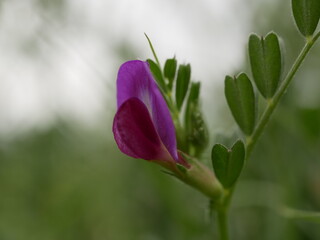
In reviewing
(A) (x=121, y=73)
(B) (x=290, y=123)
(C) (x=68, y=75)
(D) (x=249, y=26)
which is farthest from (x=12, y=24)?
(A) (x=121, y=73)

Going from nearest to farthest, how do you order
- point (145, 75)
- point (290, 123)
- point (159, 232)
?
point (145, 75) → point (290, 123) → point (159, 232)

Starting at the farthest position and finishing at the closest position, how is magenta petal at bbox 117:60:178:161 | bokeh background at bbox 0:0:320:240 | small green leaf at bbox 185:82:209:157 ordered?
1. bokeh background at bbox 0:0:320:240
2. small green leaf at bbox 185:82:209:157
3. magenta petal at bbox 117:60:178:161

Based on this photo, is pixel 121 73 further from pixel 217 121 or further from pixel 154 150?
pixel 217 121

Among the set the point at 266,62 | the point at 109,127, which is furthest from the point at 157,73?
the point at 109,127

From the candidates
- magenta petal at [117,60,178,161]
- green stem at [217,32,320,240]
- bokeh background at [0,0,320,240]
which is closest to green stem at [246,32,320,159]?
green stem at [217,32,320,240]

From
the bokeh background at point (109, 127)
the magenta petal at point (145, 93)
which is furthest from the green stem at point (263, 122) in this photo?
the bokeh background at point (109, 127)

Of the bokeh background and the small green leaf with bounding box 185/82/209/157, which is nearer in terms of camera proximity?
the small green leaf with bounding box 185/82/209/157

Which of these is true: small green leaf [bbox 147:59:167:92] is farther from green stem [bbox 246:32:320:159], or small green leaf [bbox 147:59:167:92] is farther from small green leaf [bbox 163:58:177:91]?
green stem [bbox 246:32:320:159]
